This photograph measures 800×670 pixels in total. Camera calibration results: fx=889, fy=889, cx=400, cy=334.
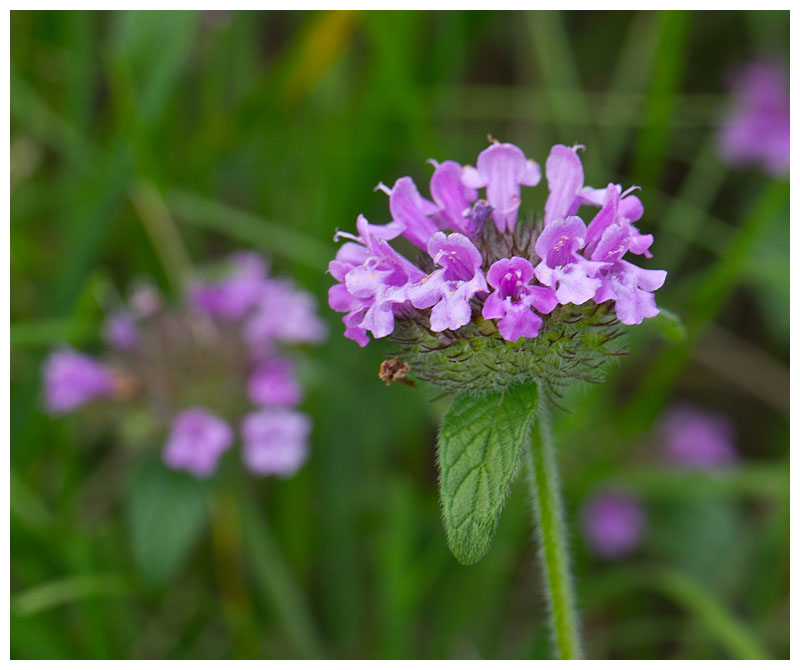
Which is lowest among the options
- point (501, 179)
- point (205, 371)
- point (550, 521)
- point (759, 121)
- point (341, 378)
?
point (550, 521)

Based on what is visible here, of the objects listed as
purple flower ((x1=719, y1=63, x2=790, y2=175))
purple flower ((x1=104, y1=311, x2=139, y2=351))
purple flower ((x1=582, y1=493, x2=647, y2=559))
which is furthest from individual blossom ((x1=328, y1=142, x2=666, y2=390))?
purple flower ((x1=719, y1=63, x2=790, y2=175))

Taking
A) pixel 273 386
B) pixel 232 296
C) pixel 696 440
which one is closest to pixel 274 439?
pixel 273 386

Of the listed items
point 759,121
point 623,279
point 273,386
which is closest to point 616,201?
point 623,279

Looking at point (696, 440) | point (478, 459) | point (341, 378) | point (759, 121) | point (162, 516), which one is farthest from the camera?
point (759, 121)

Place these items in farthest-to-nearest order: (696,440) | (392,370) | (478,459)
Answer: (696,440) < (392,370) < (478,459)

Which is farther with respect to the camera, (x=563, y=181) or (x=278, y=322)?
(x=278, y=322)

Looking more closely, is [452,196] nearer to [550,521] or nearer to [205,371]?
[550,521]

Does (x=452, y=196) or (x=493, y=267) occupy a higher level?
(x=452, y=196)
